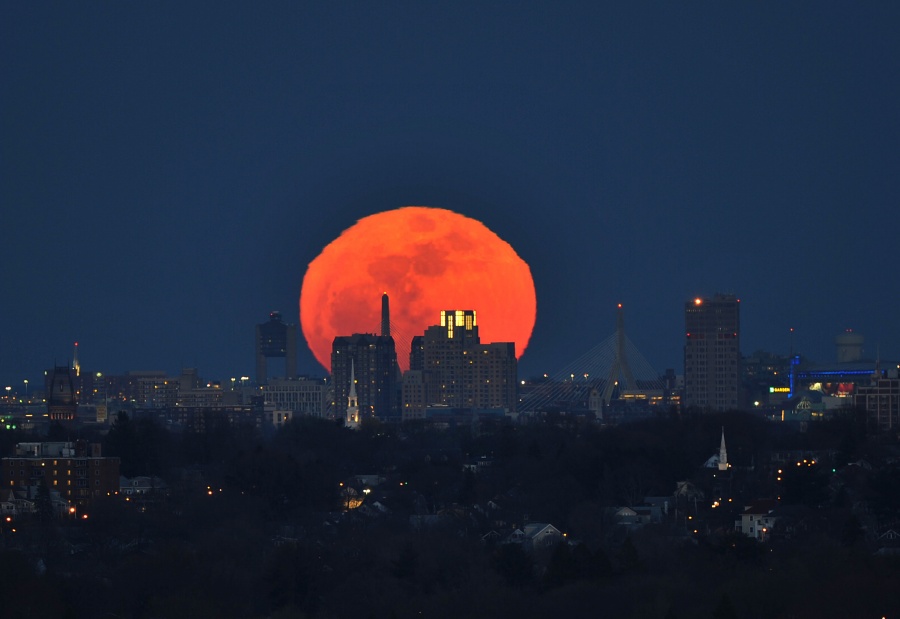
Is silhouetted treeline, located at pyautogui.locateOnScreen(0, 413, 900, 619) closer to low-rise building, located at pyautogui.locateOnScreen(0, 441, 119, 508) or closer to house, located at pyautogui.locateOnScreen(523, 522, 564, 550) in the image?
house, located at pyautogui.locateOnScreen(523, 522, 564, 550)

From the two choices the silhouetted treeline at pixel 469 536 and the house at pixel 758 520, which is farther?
the house at pixel 758 520

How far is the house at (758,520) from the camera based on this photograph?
73938mm

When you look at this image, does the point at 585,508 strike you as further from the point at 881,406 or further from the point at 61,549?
the point at 881,406

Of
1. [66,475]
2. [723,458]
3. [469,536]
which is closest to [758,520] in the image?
[469,536]

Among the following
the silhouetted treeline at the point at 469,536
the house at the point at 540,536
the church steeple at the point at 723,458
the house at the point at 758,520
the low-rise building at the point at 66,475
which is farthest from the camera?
the church steeple at the point at 723,458

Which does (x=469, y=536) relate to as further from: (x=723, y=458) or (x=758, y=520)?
(x=723, y=458)

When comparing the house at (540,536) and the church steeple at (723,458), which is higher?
the church steeple at (723,458)

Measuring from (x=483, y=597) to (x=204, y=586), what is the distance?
6528mm

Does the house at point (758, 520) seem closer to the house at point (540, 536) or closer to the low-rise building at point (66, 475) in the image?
the house at point (540, 536)

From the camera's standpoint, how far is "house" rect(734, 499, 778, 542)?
243ft

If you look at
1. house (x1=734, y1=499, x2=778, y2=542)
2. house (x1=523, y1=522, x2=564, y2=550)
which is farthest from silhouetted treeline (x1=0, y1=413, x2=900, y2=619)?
house (x1=523, y1=522, x2=564, y2=550)

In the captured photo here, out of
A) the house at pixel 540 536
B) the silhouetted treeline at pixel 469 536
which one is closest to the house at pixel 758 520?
the silhouetted treeline at pixel 469 536

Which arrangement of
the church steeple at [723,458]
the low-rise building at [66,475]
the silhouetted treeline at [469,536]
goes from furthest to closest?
the church steeple at [723,458], the low-rise building at [66,475], the silhouetted treeline at [469,536]

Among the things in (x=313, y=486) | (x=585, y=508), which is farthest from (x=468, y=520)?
(x=313, y=486)
